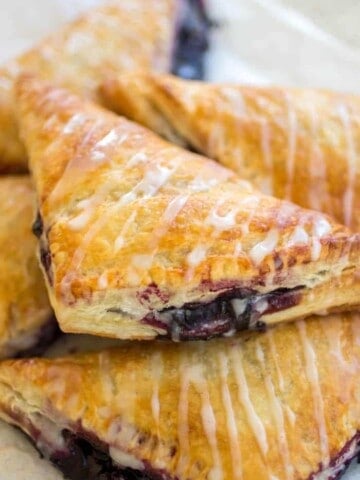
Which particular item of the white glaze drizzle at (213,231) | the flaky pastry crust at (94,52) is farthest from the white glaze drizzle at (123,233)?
the flaky pastry crust at (94,52)

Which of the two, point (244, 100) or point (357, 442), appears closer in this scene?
point (357, 442)

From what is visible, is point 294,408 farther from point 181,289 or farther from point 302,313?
point 181,289

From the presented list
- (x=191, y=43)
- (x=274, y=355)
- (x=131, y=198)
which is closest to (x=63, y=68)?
(x=191, y=43)

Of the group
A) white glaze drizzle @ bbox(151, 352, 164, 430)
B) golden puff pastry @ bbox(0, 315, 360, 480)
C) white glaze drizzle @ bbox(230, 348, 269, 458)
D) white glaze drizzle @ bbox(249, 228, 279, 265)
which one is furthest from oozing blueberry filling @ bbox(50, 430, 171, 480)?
white glaze drizzle @ bbox(249, 228, 279, 265)

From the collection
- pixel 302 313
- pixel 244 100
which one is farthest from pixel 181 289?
pixel 244 100

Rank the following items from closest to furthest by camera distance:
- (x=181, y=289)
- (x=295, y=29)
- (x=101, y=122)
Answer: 1. (x=181, y=289)
2. (x=101, y=122)
3. (x=295, y=29)

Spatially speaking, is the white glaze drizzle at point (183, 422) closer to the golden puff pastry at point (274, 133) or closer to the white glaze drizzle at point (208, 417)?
the white glaze drizzle at point (208, 417)

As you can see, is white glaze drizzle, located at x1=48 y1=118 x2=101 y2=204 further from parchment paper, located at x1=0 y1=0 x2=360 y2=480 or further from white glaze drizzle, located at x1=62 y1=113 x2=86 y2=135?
parchment paper, located at x1=0 y1=0 x2=360 y2=480
